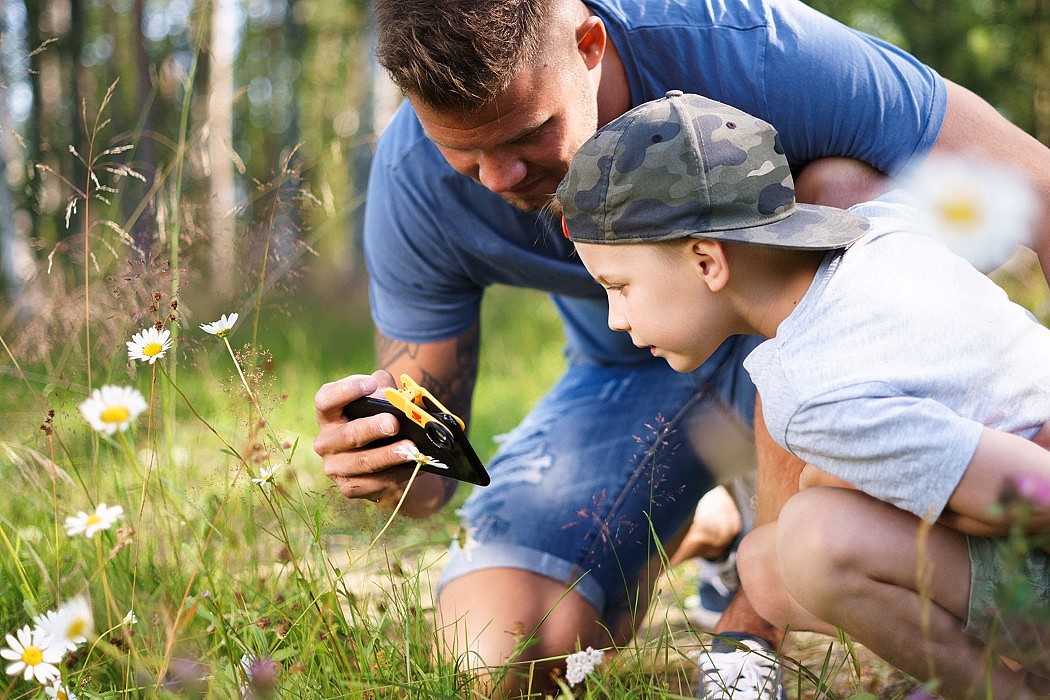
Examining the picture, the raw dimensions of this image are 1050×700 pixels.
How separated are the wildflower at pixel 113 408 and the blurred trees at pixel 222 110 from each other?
61 centimetres

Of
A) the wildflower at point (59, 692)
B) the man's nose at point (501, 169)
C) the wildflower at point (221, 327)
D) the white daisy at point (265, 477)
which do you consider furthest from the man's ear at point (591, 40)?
the wildflower at point (59, 692)

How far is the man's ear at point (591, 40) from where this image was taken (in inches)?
83.4

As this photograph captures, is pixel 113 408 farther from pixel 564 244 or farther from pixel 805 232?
pixel 564 244

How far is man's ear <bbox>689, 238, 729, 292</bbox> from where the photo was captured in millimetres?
1561

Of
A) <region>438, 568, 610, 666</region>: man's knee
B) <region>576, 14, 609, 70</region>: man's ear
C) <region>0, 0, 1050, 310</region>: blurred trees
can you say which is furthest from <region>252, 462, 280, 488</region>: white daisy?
<region>576, 14, 609, 70</region>: man's ear

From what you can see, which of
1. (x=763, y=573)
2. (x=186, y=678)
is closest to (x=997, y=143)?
(x=763, y=573)

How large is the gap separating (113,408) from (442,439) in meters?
0.61

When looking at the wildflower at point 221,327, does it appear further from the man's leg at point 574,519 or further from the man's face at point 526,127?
the man's leg at point 574,519

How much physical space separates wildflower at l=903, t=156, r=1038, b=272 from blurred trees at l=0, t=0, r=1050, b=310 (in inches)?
48.6

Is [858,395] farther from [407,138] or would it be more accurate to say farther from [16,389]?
[16,389]

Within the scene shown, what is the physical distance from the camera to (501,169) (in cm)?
207

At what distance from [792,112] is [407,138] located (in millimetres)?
938

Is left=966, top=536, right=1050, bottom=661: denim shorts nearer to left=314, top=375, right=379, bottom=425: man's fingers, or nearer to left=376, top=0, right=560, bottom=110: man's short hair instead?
left=314, top=375, right=379, bottom=425: man's fingers

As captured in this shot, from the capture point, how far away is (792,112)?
216 centimetres
